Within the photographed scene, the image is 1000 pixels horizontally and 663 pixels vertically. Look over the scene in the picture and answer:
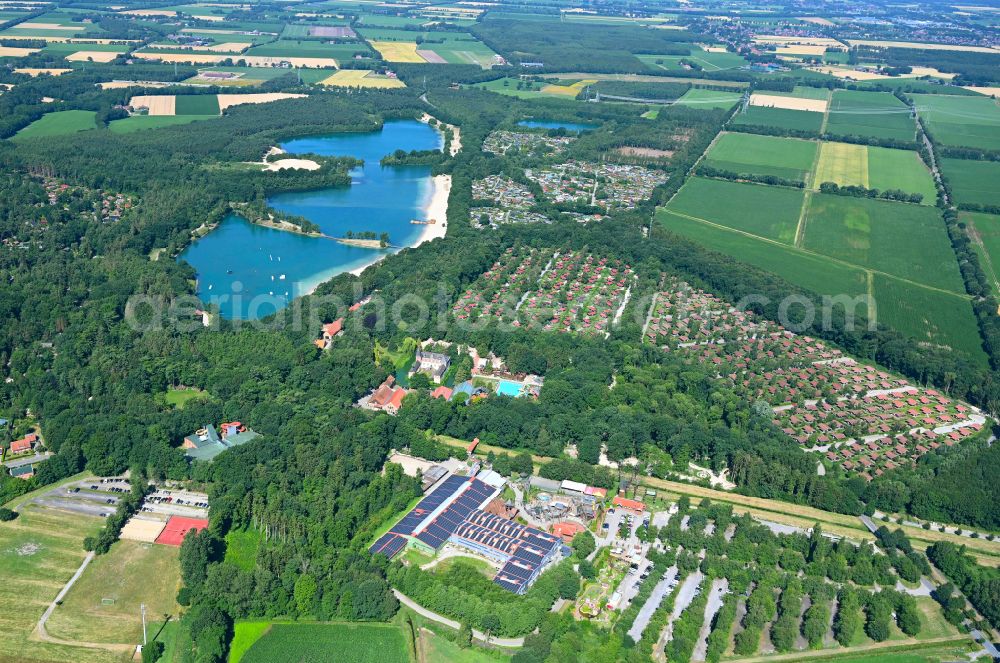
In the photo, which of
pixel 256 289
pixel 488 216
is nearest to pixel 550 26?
pixel 488 216

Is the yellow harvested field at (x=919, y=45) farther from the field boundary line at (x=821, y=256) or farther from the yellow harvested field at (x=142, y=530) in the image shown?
the yellow harvested field at (x=142, y=530)

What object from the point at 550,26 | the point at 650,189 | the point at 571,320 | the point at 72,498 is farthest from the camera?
the point at 550,26

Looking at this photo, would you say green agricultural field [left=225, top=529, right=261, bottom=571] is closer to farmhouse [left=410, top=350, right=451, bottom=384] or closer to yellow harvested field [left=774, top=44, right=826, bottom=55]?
farmhouse [left=410, top=350, right=451, bottom=384]

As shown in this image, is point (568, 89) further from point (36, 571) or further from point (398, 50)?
point (36, 571)

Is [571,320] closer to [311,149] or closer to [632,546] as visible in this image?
[632,546]

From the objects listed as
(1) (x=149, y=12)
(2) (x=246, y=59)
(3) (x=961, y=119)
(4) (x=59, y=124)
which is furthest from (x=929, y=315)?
(1) (x=149, y=12)
